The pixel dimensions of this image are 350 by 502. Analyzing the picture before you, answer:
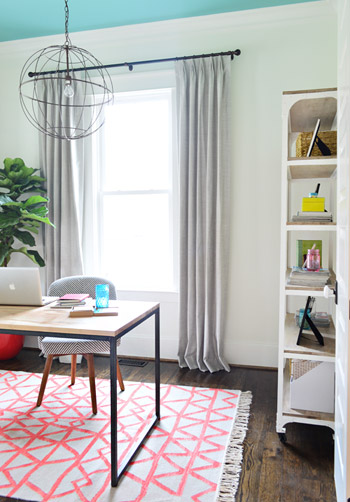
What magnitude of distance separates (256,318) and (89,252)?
1606 millimetres

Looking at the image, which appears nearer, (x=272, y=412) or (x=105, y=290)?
(x=105, y=290)

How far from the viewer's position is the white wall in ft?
10.3

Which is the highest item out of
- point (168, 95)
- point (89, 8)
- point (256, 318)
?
point (89, 8)

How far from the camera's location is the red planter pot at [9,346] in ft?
11.5

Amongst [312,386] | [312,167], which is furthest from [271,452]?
[312,167]

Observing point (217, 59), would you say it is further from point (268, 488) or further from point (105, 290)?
point (268, 488)

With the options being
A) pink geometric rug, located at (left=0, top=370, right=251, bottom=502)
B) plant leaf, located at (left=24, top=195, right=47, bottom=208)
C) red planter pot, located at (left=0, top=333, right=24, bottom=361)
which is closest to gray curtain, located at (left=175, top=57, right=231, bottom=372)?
pink geometric rug, located at (left=0, top=370, right=251, bottom=502)

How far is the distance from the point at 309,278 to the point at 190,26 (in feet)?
7.73

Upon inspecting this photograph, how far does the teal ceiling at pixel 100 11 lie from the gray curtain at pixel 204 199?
0.37m

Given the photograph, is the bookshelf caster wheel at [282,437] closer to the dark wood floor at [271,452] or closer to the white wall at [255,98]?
the dark wood floor at [271,452]

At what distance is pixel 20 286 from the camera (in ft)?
7.47

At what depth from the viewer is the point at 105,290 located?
2264 mm

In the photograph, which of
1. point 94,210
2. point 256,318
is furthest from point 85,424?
point 94,210

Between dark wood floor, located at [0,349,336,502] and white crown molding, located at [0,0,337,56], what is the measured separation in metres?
2.79
